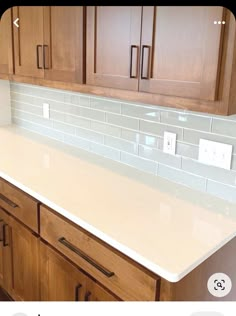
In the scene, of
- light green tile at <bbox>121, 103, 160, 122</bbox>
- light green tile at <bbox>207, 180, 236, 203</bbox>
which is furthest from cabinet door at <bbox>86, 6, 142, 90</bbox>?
light green tile at <bbox>207, 180, 236, 203</bbox>

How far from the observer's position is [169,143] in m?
1.62

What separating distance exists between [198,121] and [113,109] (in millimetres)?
549

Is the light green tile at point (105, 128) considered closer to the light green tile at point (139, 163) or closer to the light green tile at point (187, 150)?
the light green tile at point (139, 163)

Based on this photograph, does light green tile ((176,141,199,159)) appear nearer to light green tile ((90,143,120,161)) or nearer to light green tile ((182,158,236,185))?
light green tile ((182,158,236,185))

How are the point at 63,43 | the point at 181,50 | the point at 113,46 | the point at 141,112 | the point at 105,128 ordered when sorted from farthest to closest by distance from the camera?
the point at 105,128, the point at 141,112, the point at 63,43, the point at 113,46, the point at 181,50

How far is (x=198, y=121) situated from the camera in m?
1.49

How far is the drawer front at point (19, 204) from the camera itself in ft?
5.11

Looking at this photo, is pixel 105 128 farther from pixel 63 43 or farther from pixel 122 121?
pixel 63 43

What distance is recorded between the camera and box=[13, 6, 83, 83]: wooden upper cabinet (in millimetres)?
1527

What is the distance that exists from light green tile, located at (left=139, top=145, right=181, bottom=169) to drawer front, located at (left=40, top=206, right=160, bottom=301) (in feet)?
1.90

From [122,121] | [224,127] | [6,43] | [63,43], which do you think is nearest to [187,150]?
[224,127]

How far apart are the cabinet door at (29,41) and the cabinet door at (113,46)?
39 centimetres

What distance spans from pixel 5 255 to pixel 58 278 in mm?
540

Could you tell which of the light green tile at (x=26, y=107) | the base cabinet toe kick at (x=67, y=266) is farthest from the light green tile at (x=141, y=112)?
the light green tile at (x=26, y=107)
